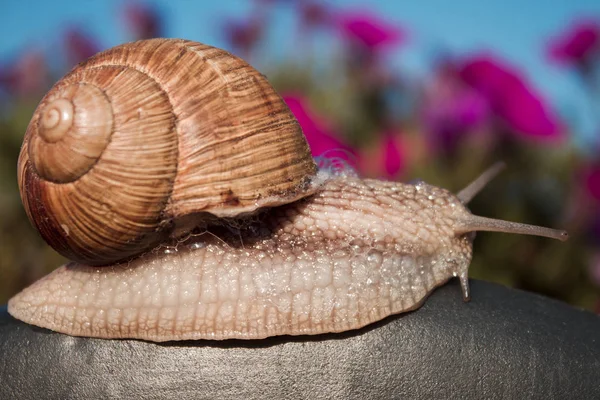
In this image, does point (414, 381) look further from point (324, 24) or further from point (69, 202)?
point (324, 24)

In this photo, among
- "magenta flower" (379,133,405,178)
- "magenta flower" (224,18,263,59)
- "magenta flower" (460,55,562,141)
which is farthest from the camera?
"magenta flower" (224,18,263,59)

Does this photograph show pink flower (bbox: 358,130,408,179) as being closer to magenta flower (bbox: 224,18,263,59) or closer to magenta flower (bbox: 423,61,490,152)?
magenta flower (bbox: 423,61,490,152)

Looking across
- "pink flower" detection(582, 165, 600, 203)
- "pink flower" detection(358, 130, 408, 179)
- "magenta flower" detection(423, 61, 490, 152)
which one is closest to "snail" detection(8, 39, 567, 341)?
"pink flower" detection(358, 130, 408, 179)

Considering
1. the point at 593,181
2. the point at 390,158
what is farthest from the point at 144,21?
the point at 593,181

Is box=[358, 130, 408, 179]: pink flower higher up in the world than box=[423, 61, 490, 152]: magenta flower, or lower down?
lower down

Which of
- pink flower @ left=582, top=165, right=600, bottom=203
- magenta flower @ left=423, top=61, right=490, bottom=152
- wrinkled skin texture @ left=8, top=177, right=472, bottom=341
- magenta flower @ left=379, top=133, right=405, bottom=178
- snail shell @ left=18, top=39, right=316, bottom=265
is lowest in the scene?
pink flower @ left=582, top=165, right=600, bottom=203

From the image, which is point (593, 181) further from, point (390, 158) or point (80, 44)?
point (80, 44)

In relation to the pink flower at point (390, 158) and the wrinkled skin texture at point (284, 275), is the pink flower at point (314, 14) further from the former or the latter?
the wrinkled skin texture at point (284, 275)

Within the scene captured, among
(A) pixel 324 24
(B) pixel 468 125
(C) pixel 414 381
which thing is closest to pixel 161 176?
(C) pixel 414 381

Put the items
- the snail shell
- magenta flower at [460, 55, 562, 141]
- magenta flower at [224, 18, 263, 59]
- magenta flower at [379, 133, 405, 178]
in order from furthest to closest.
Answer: magenta flower at [224, 18, 263, 59], magenta flower at [379, 133, 405, 178], magenta flower at [460, 55, 562, 141], the snail shell
